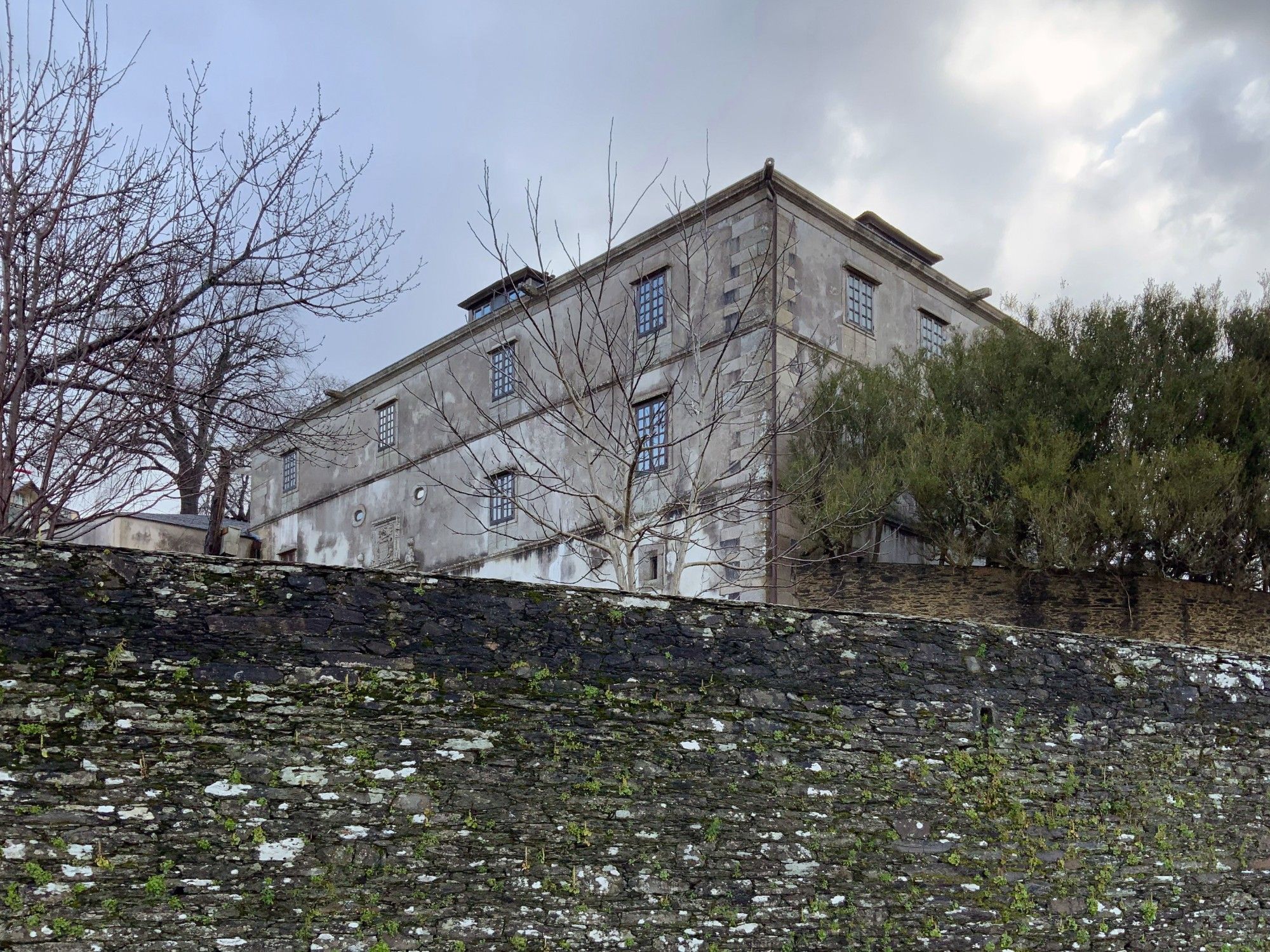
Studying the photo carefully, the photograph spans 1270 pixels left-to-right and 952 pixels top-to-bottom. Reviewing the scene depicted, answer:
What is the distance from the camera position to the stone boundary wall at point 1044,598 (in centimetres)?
1683

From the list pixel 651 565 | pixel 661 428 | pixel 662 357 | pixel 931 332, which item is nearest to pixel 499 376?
pixel 662 357

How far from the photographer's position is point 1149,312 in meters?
18.1

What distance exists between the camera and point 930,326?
21172 millimetres

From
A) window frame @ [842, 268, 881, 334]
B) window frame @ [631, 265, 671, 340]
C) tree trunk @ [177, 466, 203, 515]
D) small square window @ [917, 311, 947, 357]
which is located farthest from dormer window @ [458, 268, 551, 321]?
tree trunk @ [177, 466, 203, 515]

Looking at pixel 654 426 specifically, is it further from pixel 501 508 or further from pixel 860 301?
pixel 501 508

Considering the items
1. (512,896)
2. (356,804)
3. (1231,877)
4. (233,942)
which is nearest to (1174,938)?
(1231,877)

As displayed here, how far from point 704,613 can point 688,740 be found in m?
0.95

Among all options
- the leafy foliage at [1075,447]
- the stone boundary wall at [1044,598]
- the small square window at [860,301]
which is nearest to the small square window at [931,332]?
the small square window at [860,301]

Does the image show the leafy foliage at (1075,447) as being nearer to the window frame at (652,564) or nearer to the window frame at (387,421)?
the window frame at (652,564)

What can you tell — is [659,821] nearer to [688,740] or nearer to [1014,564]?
[688,740]

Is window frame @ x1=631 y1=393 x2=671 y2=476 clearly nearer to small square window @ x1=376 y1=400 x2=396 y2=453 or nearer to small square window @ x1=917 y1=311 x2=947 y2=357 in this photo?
small square window @ x1=917 y1=311 x2=947 y2=357

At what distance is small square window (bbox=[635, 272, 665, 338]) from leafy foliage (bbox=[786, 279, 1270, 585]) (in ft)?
9.74

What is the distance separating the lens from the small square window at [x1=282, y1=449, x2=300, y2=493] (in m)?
29.6

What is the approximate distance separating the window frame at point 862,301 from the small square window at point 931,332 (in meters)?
1.37
